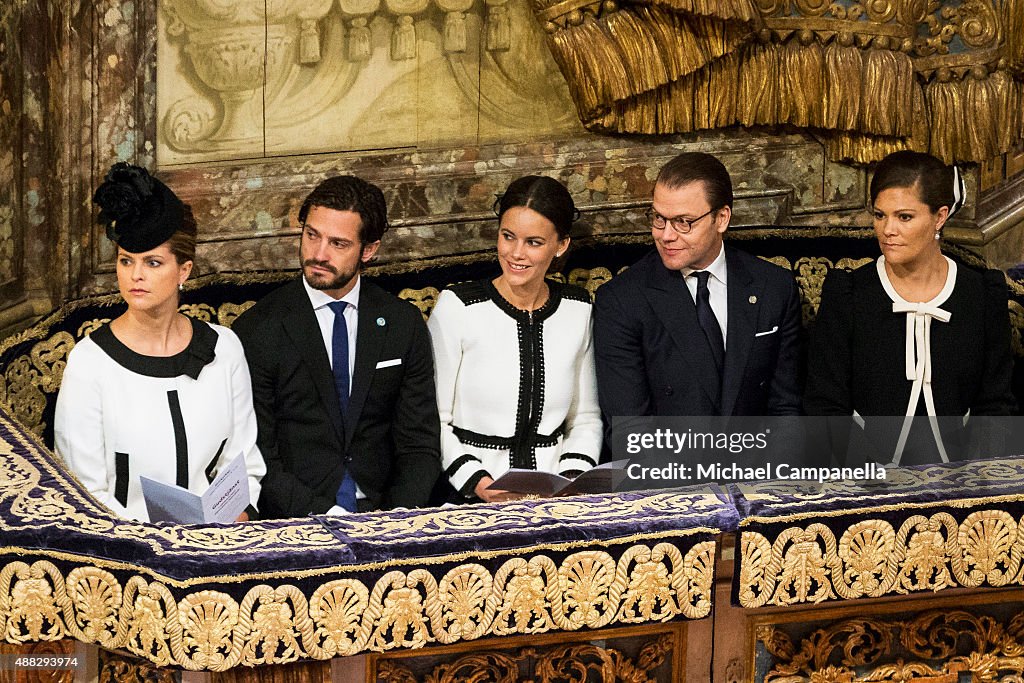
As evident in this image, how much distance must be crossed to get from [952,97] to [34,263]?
3.04 m

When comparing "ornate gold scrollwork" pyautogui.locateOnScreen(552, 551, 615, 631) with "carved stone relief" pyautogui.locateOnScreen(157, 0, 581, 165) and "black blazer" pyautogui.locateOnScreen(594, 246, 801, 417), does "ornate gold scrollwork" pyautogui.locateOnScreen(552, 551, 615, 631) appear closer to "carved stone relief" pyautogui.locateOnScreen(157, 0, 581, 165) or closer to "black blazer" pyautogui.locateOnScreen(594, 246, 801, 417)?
"black blazer" pyautogui.locateOnScreen(594, 246, 801, 417)

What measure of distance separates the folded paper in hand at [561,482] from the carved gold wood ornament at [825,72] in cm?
152

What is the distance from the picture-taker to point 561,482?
3.72 metres

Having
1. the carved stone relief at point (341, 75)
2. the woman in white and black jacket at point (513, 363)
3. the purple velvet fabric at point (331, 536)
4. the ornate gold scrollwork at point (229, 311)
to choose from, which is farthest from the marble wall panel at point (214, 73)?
the purple velvet fabric at point (331, 536)

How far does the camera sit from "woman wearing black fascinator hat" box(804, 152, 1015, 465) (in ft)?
13.8

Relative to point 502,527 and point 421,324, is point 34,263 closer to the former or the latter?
point 421,324

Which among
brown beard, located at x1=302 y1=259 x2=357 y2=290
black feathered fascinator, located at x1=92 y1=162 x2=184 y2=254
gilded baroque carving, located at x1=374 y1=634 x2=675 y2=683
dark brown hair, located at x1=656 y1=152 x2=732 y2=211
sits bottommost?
gilded baroque carving, located at x1=374 y1=634 x2=675 y2=683

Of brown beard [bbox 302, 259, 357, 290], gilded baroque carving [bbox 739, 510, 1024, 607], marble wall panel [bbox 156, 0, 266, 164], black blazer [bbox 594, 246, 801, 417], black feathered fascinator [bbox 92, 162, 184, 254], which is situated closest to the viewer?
gilded baroque carving [bbox 739, 510, 1024, 607]

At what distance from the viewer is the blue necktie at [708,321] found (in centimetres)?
429

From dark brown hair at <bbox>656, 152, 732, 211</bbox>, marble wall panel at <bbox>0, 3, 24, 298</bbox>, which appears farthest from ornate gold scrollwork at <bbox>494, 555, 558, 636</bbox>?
marble wall panel at <bbox>0, 3, 24, 298</bbox>

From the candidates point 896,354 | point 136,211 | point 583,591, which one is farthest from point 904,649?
point 136,211

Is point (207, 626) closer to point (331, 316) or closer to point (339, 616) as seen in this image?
point (339, 616)

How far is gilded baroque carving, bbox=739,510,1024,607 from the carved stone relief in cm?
222

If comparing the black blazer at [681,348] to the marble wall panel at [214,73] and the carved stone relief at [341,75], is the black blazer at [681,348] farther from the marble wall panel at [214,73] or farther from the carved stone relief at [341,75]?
the marble wall panel at [214,73]
